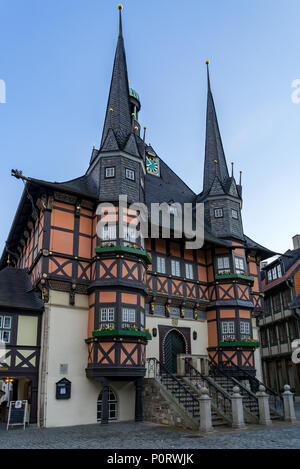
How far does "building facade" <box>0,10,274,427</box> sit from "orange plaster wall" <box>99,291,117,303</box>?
1.9 inches

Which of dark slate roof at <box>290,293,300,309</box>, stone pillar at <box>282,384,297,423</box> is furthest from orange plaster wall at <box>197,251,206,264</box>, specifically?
dark slate roof at <box>290,293,300,309</box>

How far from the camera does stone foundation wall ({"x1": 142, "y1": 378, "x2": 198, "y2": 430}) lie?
55.5ft

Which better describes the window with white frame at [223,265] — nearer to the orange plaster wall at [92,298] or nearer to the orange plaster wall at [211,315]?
the orange plaster wall at [211,315]

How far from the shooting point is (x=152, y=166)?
2962 centimetres

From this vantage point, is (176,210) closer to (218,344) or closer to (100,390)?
(218,344)

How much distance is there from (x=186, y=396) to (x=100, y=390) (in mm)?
4141

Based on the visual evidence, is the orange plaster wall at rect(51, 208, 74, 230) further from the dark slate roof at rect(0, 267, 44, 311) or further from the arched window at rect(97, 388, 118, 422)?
the arched window at rect(97, 388, 118, 422)

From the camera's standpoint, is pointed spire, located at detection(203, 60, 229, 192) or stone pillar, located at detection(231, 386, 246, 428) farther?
pointed spire, located at detection(203, 60, 229, 192)

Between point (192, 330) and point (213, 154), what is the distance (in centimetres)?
1316

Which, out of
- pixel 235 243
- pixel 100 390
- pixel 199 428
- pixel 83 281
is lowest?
pixel 199 428

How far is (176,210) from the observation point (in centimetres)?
2703

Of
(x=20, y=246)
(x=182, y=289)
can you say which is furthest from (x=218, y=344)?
(x=20, y=246)

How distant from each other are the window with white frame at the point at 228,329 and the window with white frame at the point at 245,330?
0.53 meters

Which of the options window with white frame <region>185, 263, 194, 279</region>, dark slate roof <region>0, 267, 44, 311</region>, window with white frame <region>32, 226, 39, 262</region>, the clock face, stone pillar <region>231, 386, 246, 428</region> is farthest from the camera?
the clock face
